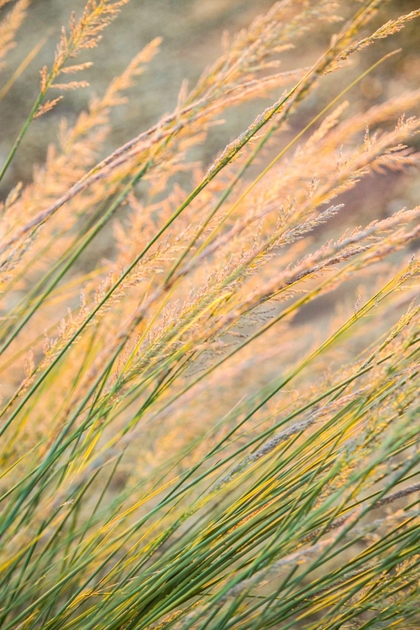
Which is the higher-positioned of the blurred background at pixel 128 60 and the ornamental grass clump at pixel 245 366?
the blurred background at pixel 128 60

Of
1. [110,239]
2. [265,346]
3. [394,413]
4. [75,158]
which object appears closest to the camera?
[394,413]

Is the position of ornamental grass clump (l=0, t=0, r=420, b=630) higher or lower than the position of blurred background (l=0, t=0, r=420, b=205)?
lower

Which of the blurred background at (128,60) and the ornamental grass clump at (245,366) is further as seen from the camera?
the blurred background at (128,60)

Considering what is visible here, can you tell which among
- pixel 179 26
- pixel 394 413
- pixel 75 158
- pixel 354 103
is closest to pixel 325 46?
pixel 354 103

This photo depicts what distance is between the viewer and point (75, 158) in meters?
0.75

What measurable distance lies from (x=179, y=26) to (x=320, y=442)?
1.96 metres

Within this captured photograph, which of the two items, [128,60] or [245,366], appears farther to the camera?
[128,60]

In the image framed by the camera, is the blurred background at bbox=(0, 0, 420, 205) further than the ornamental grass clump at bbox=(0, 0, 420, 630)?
Yes

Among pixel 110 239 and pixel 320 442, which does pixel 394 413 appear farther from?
pixel 110 239

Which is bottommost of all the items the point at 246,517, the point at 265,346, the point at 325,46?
the point at 246,517

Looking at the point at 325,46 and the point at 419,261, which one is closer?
the point at 419,261

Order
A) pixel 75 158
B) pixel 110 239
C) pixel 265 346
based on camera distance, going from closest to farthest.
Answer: pixel 75 158 → pixel 265 346 → pixel 110 239

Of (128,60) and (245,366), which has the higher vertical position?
(128,60)

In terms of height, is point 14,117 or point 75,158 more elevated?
point 14,117
